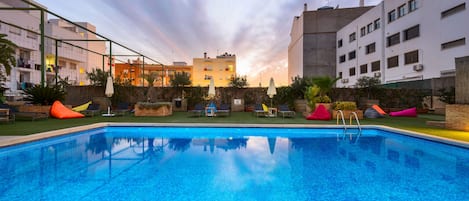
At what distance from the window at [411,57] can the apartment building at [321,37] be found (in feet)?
40.5

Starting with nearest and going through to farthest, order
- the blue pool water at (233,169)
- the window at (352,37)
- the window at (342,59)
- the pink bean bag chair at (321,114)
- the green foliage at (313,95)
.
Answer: the blue pool water at (233,169)
the pink bean bag chair at (321,114)
the green foliage at (313,95)
the window at (352,37)
the window at (342,59)

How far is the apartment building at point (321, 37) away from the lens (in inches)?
1339

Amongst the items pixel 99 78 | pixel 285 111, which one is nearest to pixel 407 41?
pixel 285 111

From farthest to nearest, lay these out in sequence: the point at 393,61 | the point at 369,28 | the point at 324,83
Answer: the point at 369,28 < the point at 393,61 < the point at 324,83

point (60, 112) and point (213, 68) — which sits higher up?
point (213, 68)

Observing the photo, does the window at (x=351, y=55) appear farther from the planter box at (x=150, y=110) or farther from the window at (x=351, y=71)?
the planter box at (x=150, y=110)

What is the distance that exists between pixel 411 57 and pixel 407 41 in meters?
1.55

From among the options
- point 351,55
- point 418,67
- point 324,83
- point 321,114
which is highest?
point 351,55

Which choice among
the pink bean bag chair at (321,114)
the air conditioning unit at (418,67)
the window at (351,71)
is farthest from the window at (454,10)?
the pink bean bag chair at (321,114)

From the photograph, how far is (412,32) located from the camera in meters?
22.0

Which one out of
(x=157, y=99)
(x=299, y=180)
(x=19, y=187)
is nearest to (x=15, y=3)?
(x=157, y=99)

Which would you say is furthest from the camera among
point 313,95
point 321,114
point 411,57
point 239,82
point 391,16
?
point 391,16

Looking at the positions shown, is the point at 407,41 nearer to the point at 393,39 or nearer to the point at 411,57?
the point at 411,57

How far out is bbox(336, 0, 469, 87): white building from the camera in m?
18.0
